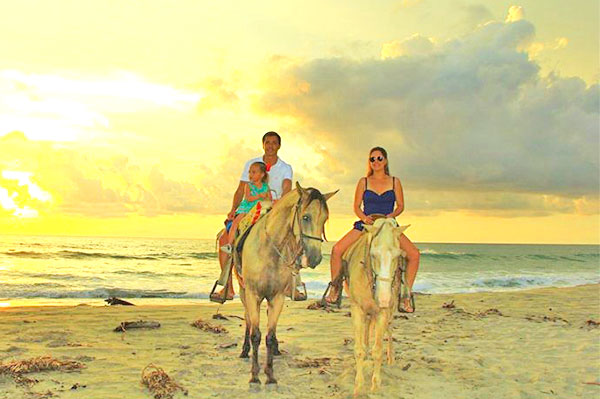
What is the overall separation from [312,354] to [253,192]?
10.6 feet

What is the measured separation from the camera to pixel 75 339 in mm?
9352

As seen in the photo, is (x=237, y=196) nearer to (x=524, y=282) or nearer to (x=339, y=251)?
(x=339, y=251)

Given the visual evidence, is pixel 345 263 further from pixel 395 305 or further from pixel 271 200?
pixel 271 200

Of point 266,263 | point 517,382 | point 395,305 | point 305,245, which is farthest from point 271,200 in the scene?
point 517,382

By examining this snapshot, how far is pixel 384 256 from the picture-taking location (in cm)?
546

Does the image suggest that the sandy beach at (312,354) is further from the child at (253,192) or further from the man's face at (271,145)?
the man's face at (271,145)

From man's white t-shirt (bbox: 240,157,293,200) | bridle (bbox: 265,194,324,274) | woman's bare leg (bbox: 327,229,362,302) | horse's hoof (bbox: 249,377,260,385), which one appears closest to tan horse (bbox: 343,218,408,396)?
woman's bare leg (bbox: 327,229,362,302)

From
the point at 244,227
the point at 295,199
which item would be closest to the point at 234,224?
the point at 244,227

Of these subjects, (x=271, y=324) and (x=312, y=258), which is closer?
(x=312, y=258)

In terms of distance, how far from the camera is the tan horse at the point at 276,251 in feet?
19.3

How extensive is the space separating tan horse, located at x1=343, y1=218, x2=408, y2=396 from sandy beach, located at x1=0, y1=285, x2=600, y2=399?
0.57m

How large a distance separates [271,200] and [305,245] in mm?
1912

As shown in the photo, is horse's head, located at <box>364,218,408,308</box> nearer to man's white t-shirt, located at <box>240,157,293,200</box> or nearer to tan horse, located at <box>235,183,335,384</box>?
tan horse, located at <box>235,183,335,384</box>

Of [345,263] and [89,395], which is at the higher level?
[345,263]
